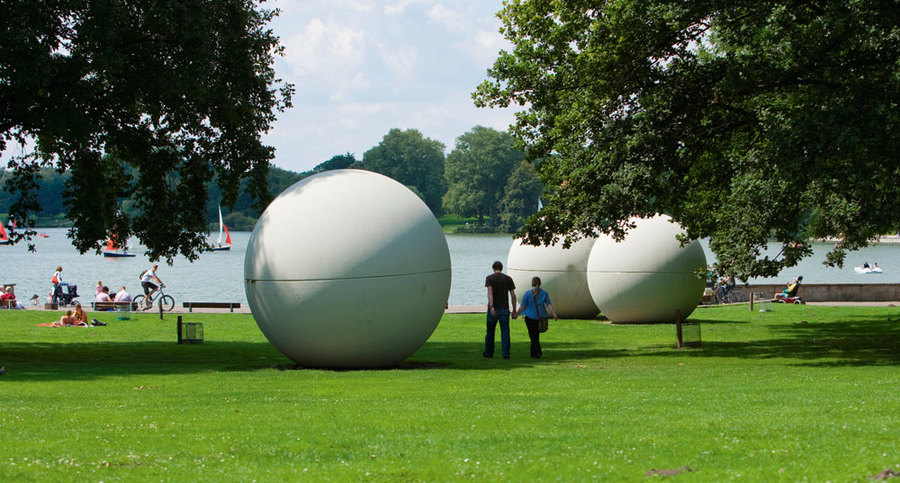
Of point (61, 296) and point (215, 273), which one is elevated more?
point (215, 273)

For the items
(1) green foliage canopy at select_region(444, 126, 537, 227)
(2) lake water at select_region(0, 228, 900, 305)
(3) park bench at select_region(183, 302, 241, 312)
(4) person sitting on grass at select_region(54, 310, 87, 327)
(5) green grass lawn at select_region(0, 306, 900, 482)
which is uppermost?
(1) green foliage canopy at select_region(444, 126, 537, 227)

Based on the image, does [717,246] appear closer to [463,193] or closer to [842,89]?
[842,89]

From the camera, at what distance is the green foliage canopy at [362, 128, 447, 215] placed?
519 feet

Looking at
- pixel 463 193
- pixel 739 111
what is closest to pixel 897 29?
pixel 739 111

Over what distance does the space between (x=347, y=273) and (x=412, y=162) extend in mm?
145490

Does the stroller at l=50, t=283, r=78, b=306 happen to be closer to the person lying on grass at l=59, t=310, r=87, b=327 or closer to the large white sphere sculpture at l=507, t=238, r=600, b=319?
the person lying on grass at l=59, t=310, r=87, b=327

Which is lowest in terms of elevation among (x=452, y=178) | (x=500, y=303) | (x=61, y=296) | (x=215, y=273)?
(x=500, y=303)

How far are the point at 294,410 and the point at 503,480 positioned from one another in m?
4.53

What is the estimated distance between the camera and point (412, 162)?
16050cm

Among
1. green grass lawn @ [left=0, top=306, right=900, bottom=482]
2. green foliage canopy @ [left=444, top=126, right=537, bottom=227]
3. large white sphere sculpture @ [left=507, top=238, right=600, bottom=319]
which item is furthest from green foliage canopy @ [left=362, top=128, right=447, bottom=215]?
green grass lawn @ [left=0, top=306, right=900, bottom=482]

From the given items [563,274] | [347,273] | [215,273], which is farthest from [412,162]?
[347,273]

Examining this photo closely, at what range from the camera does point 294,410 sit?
11.4 metres

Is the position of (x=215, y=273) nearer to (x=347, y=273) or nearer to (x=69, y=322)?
(x=69, y=322)

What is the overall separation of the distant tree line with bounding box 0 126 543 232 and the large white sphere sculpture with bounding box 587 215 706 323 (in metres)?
101
